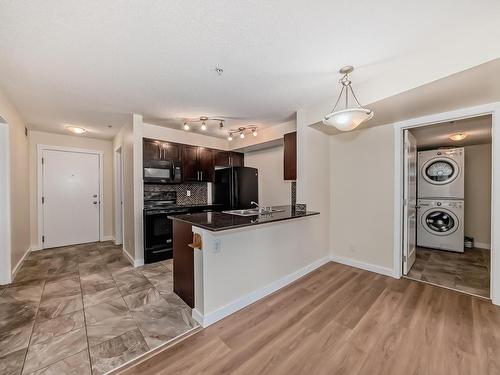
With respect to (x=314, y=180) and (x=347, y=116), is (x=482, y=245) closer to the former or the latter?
(x=314, y=180)

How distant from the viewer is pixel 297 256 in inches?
115

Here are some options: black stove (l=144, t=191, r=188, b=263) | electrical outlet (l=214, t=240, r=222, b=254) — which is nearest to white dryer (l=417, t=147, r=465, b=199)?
electrical outlet (l=214, t=240, r=222, b=254)

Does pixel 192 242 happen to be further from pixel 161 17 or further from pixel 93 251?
pixel 93 251

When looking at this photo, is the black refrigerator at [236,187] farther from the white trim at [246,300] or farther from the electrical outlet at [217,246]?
the electrical outlet at [217,246]

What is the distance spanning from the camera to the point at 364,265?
3232mm

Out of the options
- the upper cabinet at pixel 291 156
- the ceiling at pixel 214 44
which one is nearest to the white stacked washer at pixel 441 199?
the upper cabinet at pixel 291 156

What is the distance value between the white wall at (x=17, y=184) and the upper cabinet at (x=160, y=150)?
1625 millimetres

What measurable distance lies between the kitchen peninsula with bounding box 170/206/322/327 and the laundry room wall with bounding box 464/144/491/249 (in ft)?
13.7

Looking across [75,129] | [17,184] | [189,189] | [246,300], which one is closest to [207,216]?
[246,300]

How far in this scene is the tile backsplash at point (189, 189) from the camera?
14.3ft

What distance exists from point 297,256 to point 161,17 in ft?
9.40

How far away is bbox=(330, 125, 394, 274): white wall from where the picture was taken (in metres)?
3.03

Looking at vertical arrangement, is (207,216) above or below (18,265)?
above

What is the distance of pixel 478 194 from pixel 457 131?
6.13 ft
